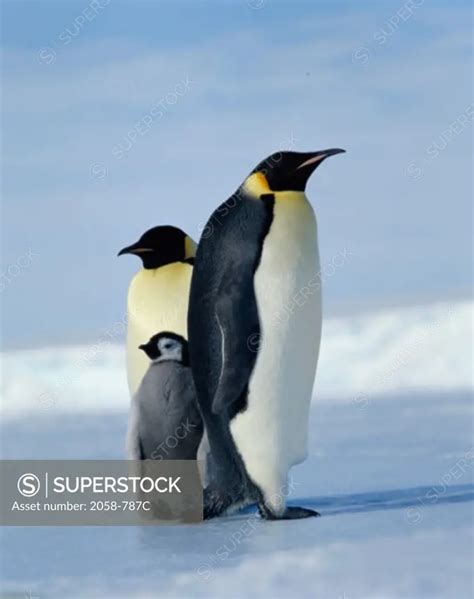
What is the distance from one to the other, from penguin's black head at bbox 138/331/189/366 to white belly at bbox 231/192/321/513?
0.39 metres

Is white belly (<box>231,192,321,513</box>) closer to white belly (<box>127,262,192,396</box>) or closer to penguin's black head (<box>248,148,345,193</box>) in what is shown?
penguin's black head (<box>248,148,345,193</box>)

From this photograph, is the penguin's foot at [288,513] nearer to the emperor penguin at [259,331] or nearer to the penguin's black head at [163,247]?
the emperor penguin at [259,331]

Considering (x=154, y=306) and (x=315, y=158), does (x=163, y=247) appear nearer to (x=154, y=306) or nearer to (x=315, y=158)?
(x=154, y=306)

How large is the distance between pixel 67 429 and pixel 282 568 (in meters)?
4.00

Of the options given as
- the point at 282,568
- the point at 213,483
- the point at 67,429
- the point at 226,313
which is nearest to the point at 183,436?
the point at 213,483

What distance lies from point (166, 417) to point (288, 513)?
56cm

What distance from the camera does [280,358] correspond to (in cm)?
448

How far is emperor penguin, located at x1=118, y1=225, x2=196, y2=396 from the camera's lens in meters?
5.06

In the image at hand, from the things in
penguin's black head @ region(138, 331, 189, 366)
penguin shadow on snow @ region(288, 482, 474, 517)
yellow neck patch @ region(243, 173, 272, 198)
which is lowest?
penguin shadow on snow @ region(288, 482, 474, 517)

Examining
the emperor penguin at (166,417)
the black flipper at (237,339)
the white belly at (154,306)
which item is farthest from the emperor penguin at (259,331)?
the white belly at (154,306)

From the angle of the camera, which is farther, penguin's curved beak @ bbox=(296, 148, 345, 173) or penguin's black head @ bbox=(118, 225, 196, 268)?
penguin's black head @ bbox=(118, 225, 196, 268)

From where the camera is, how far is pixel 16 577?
13.4 ft

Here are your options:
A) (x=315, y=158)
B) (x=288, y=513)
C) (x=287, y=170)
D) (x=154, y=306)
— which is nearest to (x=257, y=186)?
(x=287, y=170)

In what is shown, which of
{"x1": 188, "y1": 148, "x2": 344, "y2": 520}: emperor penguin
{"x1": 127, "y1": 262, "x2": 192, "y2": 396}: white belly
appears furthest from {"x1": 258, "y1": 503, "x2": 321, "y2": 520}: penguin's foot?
{"x1": 127, "y1": 262, "x2": 192, "y2": 396}: white belly
